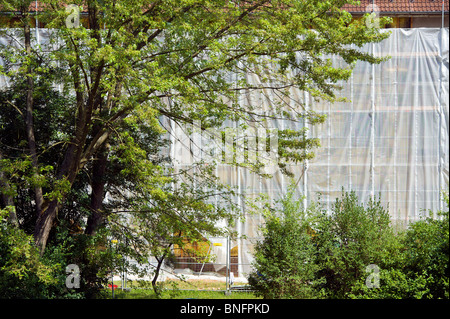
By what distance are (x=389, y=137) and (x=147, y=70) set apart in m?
7.52

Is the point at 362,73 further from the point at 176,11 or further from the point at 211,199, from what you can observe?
the point at 176,11

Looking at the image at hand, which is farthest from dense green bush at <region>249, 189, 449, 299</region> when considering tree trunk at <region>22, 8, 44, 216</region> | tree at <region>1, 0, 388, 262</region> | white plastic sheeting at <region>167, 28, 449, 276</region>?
white plastic sheeting at <region>167, 28, 449, 276</region>

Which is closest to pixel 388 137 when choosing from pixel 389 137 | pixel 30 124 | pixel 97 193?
pixel 389 137

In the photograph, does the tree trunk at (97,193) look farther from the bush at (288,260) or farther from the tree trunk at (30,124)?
the bush at (288,260)

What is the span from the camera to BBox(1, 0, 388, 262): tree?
8.15 m

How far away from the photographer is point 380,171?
14055 mm

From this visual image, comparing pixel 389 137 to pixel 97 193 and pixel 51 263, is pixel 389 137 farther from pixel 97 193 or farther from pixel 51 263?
pixel 51 263

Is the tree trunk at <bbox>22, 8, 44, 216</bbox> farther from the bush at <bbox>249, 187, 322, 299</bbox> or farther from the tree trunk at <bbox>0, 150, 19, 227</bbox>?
the bush at <bbox>249, 187, 322, 299</bbox>

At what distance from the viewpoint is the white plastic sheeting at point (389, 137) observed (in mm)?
13984

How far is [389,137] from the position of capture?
1412 cm

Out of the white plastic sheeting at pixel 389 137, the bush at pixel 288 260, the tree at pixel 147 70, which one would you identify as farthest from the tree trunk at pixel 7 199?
the white plastic sheeting at pixel 389 137

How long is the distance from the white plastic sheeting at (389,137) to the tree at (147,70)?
151 inches

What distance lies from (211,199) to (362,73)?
464 centimetres

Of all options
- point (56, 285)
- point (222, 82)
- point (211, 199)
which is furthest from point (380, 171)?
point (56, 285)
